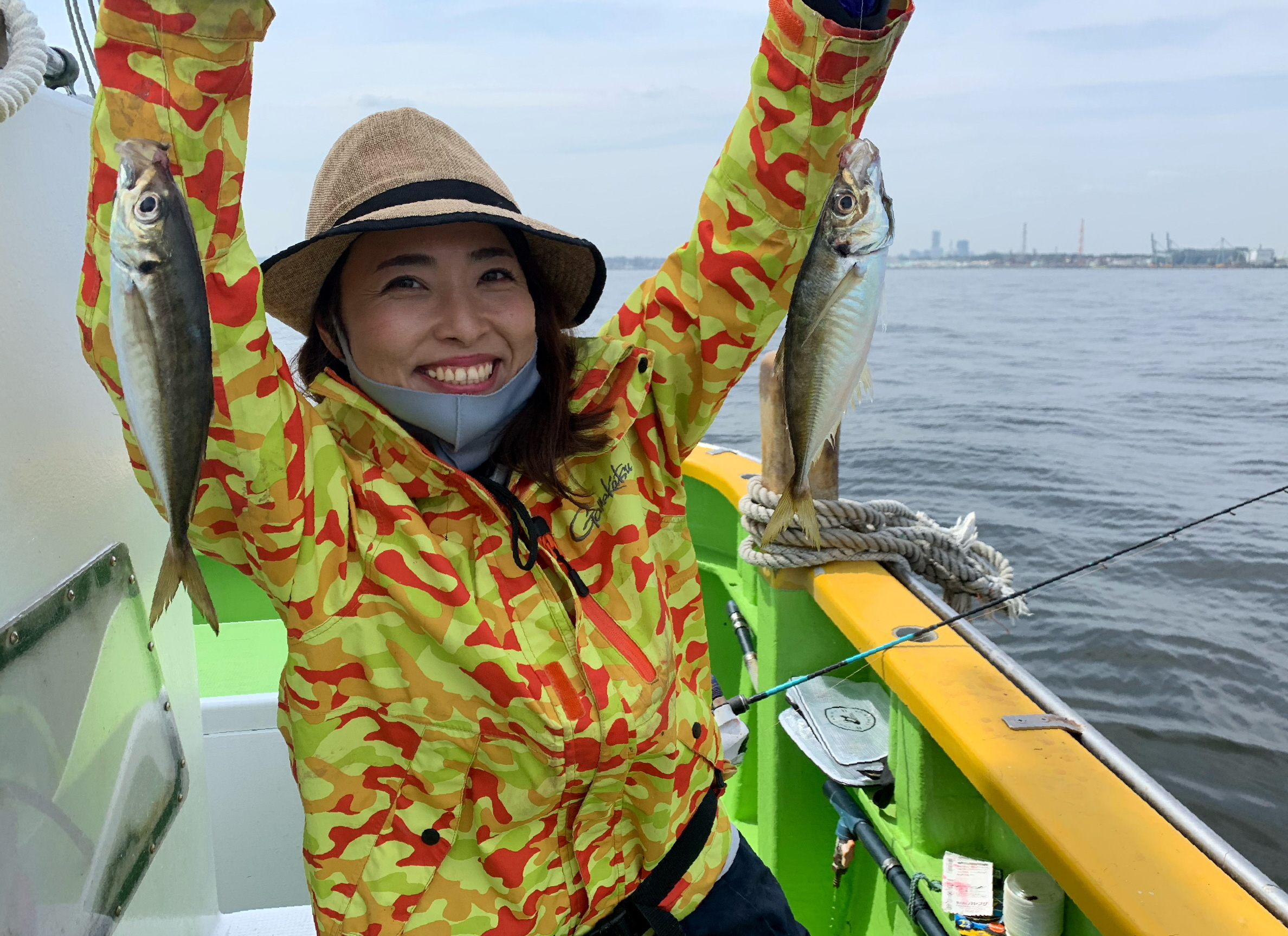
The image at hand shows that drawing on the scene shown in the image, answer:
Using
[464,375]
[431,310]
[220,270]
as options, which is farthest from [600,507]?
[220,270]

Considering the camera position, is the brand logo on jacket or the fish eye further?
A: the brand logo on jacket

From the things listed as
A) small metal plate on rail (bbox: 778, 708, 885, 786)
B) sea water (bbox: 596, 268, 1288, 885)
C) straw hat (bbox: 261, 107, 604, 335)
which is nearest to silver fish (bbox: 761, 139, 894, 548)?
straw hat (bbox: 261, 107, 604, 335)

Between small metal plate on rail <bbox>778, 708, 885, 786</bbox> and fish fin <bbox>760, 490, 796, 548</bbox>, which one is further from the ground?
fish fin <bbox>760, 490, 796, 548</bbox>

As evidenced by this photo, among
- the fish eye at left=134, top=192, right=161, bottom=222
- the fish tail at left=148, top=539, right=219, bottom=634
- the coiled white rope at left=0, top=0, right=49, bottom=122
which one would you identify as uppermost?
the coiled white rope at left=0, top=0, right=49, bottom=122

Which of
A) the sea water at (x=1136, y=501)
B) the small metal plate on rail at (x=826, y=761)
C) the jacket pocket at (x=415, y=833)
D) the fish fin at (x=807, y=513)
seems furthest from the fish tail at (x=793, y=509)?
the sea water at (x=1136, y=501)

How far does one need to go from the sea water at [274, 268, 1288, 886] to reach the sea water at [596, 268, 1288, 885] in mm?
23

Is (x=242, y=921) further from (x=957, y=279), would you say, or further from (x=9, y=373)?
(x=957, y=279)

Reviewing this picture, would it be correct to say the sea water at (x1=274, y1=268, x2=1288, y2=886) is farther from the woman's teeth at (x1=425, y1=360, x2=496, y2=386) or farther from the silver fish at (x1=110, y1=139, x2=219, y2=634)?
the silver fish at (x1=110, y1=139, x2=219, y2=634)

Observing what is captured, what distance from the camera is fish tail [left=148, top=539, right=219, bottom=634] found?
1.38 metres

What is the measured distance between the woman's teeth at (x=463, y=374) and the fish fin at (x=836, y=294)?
2.11 ft

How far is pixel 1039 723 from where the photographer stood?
240 cm

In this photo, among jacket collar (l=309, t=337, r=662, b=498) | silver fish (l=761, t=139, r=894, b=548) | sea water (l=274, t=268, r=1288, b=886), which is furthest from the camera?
sea water (l=274, t=268, r=1288, b=886)

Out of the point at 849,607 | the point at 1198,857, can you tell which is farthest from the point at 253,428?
the point at 849,607

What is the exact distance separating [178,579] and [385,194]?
33.5 inches
